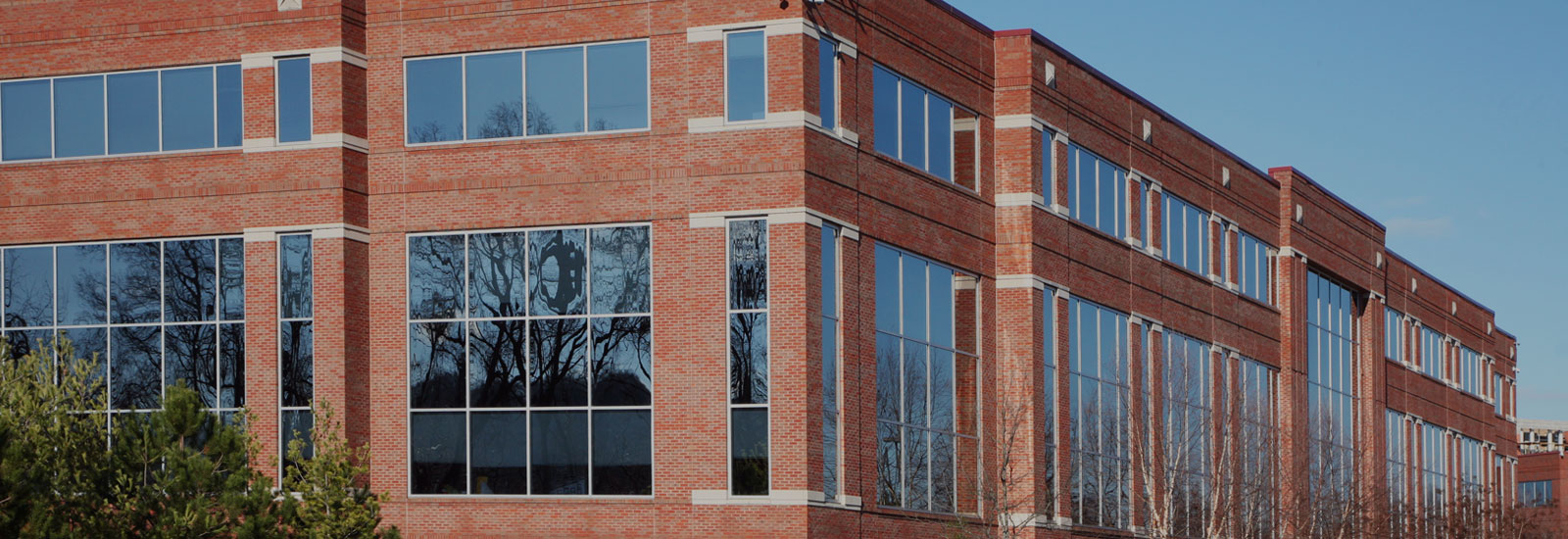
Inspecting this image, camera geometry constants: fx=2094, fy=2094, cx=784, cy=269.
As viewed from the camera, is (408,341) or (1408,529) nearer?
(408,341)

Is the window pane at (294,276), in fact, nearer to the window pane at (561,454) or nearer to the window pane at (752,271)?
the window pane at (561,454)

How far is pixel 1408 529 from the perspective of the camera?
2933 inches

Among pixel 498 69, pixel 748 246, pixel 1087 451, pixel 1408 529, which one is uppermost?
pixel 498 69

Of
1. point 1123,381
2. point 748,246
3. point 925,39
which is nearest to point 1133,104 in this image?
point 1123,381

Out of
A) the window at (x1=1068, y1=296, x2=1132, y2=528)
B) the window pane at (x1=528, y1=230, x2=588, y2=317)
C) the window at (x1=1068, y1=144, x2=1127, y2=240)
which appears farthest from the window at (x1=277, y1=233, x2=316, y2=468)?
the window at (x1=1068, y1=144, x2=1127, y2=240)

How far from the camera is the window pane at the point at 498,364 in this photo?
4056cm

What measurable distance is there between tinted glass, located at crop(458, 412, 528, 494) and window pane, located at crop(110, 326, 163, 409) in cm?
685

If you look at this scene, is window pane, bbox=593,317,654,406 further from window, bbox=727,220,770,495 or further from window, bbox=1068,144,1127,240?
window, bbox=1068,144,1127,240

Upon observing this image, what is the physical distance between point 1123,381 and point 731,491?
671 inches

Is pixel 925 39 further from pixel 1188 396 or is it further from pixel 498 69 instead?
pixel 1188 396

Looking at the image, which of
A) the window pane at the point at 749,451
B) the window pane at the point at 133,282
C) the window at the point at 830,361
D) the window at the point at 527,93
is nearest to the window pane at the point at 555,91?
the window at the point at 527,93

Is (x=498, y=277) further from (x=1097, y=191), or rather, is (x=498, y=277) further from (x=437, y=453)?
(x=1097, y=191)

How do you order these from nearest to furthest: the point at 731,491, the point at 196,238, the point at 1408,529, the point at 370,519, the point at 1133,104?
the point at 370,519
the point at 731,491
the point at 196,238
the point at 1133,104
the point at 1408,529

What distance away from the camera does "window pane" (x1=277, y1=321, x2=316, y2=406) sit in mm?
41188
